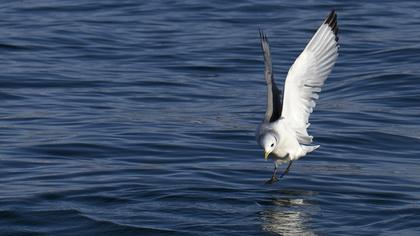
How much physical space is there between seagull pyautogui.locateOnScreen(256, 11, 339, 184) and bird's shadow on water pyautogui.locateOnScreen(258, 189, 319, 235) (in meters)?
0.41

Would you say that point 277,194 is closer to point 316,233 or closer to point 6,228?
point 316,233

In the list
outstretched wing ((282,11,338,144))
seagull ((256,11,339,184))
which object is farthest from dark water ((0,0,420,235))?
outstretched wing ((282,11,338,144))

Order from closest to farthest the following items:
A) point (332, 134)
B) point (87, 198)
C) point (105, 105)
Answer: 1. point (87, 198)
2. point (332, 134)
3. point (105, 105)

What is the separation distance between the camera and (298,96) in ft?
38.0

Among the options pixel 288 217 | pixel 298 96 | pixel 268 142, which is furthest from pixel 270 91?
pixel 288 217

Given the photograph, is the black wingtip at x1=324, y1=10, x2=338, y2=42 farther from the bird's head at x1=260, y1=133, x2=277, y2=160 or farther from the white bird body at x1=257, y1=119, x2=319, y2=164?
the bird's head at x1=260, y1=133, x2=277, y2=160

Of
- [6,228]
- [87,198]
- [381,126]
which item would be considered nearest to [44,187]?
[87,198]

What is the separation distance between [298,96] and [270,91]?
0.64 meters

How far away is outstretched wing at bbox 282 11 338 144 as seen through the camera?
11.5 meters

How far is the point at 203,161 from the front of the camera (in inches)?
534

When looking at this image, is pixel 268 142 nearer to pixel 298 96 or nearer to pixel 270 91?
pixel 270 91

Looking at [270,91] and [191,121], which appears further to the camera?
[191,121]

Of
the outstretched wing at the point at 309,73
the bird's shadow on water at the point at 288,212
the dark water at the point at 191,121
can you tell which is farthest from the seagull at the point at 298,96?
the dark water at the point at 191,121

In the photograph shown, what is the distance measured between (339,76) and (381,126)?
131 inches
